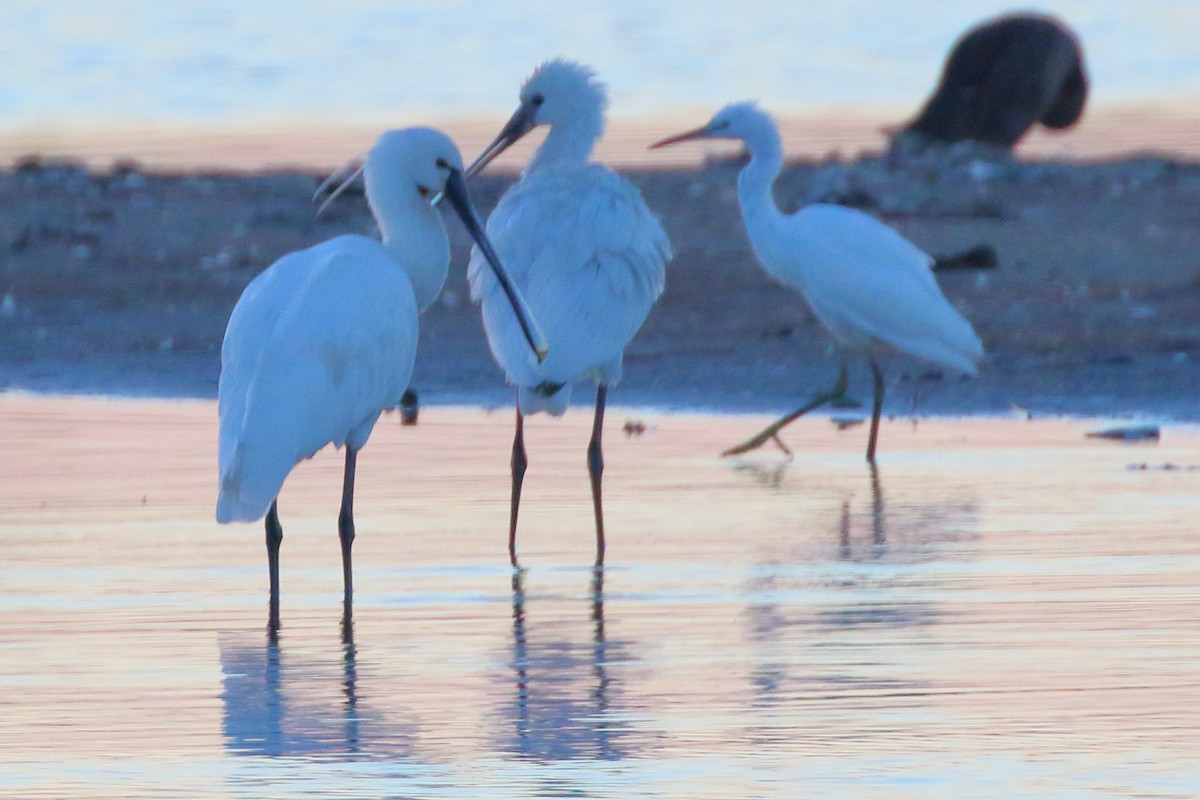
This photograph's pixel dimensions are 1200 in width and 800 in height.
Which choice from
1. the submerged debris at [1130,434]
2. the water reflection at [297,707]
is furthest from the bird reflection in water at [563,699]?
the submerged debris at [1130,434]

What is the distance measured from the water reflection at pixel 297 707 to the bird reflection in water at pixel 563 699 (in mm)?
248

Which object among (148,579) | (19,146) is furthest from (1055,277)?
(19,146)

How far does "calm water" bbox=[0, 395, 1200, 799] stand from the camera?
472 centimetres

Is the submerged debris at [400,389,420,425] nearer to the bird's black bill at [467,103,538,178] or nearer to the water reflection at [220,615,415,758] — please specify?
the bird's black bill at [467,103,538,178]

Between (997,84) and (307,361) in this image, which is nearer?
(307,361)

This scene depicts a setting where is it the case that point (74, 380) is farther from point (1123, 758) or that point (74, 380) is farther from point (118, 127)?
point (118, 127)

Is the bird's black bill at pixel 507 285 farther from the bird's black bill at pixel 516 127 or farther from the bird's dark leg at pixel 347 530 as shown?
the bird's black bill at pixel 516 127

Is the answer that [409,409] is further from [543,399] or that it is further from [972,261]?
[972,261]

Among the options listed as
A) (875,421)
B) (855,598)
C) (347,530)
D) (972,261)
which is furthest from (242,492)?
(972,261)

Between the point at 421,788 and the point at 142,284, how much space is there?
10429 mm

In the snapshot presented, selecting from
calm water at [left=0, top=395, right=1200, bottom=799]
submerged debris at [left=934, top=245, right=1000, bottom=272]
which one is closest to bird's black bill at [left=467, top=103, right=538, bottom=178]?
calm water at [left=0, top=395, right=1200, bottom=799]

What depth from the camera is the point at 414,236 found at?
7.03 meters

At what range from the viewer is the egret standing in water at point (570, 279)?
7621mm

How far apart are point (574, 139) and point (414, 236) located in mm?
1827
